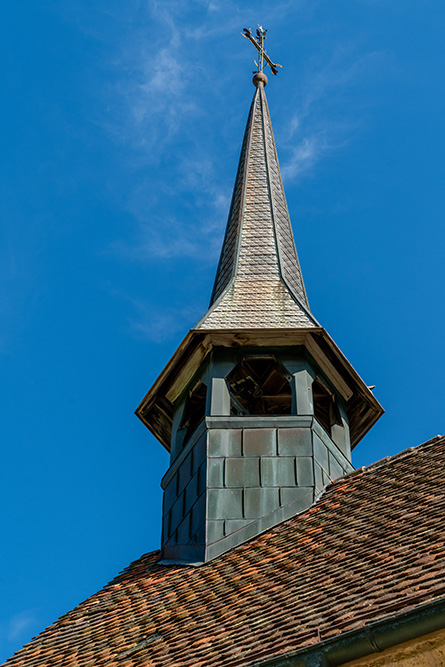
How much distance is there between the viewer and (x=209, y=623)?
772cm

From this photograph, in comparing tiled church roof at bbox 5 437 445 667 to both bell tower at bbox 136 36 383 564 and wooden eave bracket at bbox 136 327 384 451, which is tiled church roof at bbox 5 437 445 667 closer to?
bell tower at bbox 136 36 383 564

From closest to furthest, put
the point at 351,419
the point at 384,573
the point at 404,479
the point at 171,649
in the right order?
the point at 384,573
the point at 171,649
the point at 404,479
the point at 351,419

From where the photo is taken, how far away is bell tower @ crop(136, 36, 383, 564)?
1055 centimetres

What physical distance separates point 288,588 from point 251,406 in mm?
5803

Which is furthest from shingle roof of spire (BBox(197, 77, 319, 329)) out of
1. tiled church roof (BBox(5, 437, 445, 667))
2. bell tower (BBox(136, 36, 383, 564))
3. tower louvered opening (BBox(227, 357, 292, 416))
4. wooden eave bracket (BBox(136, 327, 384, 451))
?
tiled church roof (BBox(5, 437, 445, 667))

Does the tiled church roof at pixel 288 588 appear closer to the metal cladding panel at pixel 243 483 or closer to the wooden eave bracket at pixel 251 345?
the metal cladding panel at pixel 243 483

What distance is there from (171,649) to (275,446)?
3816 millimetres

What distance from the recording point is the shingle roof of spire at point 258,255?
12188mm

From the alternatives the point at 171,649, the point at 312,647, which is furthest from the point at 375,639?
the point at 171,649

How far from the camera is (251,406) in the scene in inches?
526

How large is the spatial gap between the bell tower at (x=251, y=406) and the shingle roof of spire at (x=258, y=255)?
3cm

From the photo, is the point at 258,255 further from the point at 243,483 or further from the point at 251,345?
the point at 243,483

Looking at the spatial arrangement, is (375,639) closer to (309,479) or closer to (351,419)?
(309,479)

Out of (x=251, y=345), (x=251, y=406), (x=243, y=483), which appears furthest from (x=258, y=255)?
(x=243, y=483)
